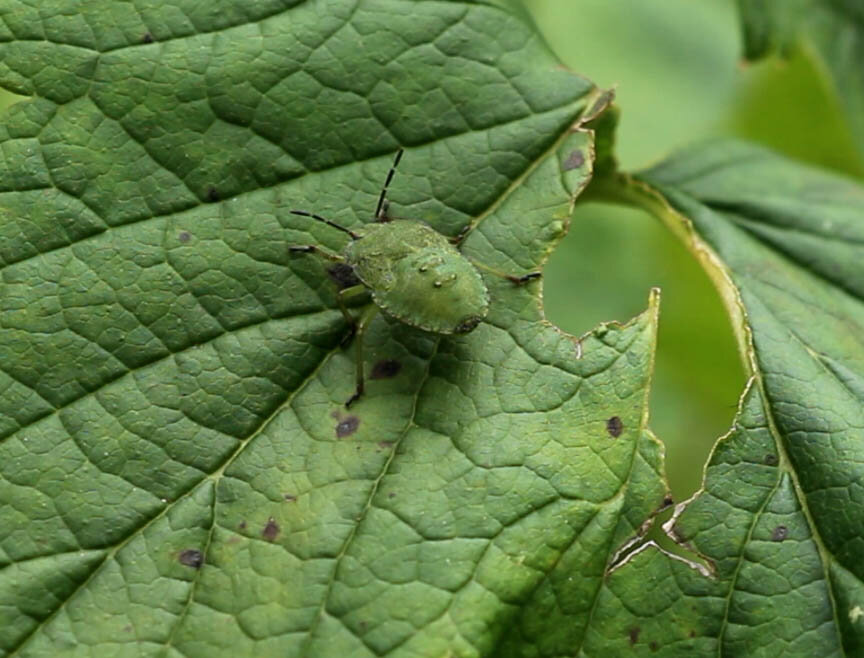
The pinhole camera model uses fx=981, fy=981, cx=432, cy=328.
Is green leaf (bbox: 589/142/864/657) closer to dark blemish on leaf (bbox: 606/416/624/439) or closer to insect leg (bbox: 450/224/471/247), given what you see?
dark blemish on leaf (bbox: 606/416/624/439)

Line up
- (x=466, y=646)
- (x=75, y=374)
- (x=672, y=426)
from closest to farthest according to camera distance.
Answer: (x=466, y=646) → (x=75, y=374) → (x=672, y=426)

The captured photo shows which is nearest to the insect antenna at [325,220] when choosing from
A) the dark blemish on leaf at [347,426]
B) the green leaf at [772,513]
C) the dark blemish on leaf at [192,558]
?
the dark blemish on leaf at [347,426]

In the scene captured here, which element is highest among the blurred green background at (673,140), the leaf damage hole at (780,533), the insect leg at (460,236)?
the insect leg at (460,236)

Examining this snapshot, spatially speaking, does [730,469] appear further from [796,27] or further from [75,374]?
[796,27]

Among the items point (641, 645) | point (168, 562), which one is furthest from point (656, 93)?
point (168, 562)

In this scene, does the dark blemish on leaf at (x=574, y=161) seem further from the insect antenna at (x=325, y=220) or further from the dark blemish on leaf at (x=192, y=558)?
the dark blemish on leaf at (x=192, y=558)

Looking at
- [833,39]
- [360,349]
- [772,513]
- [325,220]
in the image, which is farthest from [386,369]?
[833,39]

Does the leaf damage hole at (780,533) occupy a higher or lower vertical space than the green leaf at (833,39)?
lower
